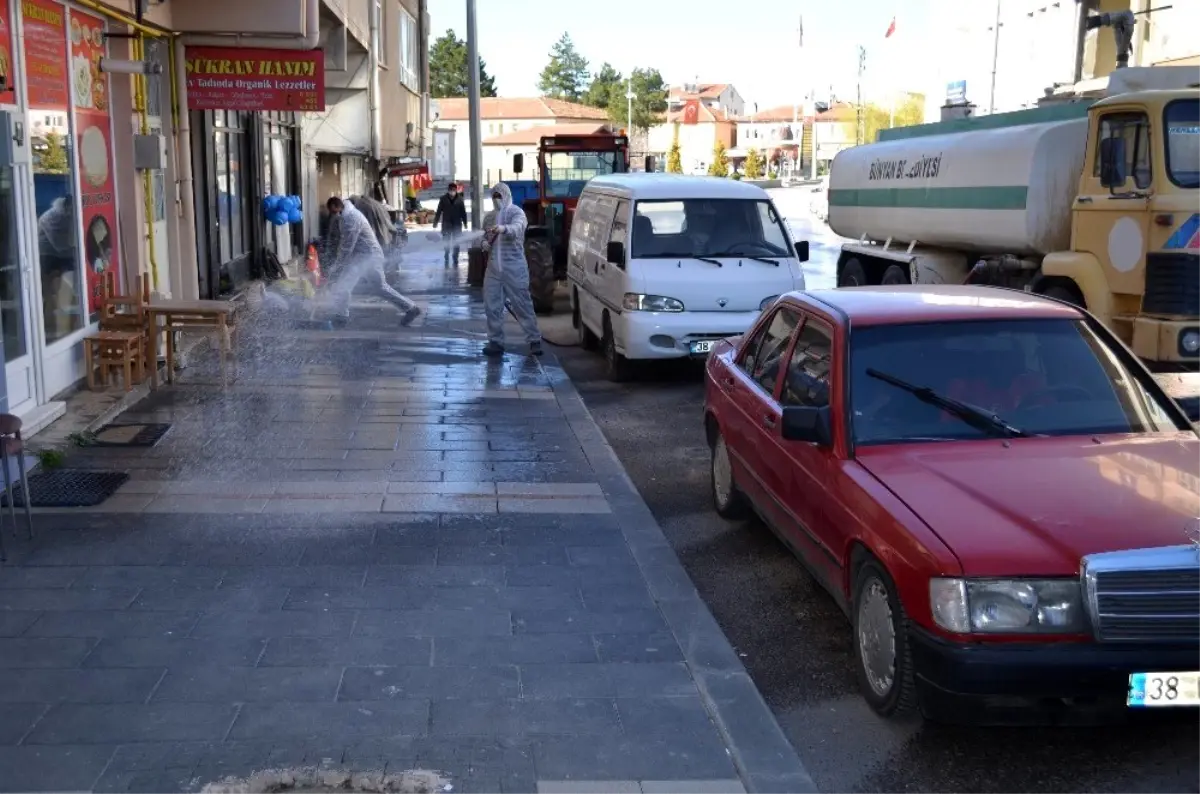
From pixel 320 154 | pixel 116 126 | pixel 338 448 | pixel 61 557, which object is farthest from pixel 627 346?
pixel 320 154

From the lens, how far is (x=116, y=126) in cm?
1202

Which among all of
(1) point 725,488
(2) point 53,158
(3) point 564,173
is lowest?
(1) point 725,488

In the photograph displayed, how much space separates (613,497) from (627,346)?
4.38 m

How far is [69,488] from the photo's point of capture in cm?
770

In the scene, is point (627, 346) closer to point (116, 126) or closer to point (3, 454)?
point (116, 126)

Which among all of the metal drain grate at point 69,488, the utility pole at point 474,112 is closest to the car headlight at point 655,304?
the metal drain grate at point 69,488

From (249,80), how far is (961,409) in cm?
1092

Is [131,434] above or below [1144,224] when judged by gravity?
Answer: below

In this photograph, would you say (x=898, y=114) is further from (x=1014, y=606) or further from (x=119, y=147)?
(x=1014, y=606)

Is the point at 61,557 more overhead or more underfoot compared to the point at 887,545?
more underfoot

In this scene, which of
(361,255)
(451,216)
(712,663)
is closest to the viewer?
(712,663)

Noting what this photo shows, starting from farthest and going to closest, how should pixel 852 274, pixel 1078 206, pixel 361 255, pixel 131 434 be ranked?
pixel 852 274, pixel 361 255, pixel 1078 206, pixel 131 434

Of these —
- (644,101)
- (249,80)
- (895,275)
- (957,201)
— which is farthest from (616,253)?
(644,101)

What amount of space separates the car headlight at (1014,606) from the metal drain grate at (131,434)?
6.51 metres
